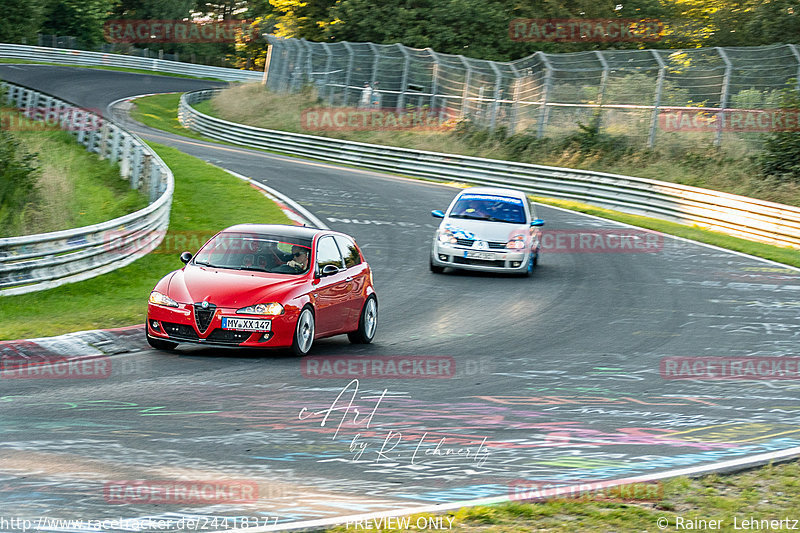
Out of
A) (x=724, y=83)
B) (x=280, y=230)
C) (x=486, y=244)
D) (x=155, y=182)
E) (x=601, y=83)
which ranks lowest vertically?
(x=486, y=244)

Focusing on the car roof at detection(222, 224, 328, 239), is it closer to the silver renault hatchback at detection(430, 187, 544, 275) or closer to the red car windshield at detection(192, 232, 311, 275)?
the red car windshield at detection(192, 232, 311, 275)

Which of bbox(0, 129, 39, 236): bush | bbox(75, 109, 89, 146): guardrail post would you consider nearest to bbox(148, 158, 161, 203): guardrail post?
bbox(0, 129, 39, 236): bush

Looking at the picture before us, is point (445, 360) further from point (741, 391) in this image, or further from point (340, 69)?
point (340, 69)

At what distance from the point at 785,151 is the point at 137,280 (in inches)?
770

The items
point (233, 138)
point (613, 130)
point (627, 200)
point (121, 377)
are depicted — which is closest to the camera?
point (121, 377)

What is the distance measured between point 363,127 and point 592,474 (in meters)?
39.3

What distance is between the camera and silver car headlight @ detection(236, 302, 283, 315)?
11.0 metres

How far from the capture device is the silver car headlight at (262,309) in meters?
11.0

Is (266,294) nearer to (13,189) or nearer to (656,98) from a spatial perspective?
(13,189)

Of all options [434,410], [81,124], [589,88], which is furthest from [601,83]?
[434,410]

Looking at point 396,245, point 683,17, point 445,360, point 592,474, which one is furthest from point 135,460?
point 683,17

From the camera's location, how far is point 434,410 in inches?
343

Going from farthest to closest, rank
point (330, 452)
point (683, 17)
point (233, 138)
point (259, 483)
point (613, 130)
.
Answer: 1. point (683, 17)
2. point (233, 138)
3. point (613, 130)
4. point (330, 452)
5. point (259, 483)

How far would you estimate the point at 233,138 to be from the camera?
44.9 m
